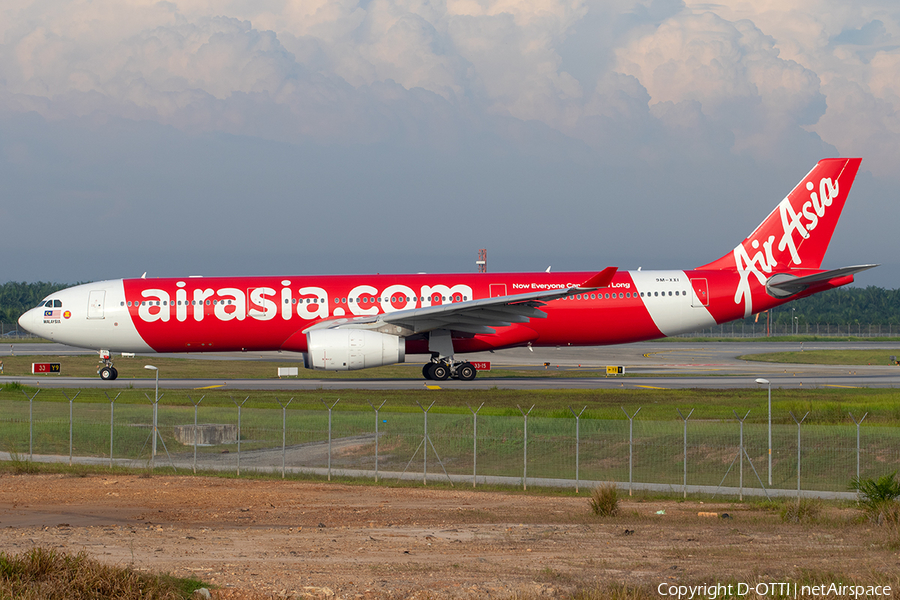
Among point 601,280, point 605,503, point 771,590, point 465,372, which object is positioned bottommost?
point 605,503

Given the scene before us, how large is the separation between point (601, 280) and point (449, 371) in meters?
7.63

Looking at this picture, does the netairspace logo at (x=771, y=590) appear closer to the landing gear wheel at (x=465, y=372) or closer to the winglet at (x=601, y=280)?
the winglet at (x=601, y=280)

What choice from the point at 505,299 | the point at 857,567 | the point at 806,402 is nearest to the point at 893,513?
the point at 857,567

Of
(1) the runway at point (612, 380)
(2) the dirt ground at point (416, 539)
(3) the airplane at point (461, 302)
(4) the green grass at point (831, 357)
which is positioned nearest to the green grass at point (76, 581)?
(2) the dirt ground at point (416, 539)

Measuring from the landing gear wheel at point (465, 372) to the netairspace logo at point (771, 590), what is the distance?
87.8ft

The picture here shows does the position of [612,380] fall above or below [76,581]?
above

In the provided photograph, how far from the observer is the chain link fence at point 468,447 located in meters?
21.0

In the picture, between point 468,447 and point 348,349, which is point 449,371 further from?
point 468,447

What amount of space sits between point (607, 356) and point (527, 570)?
174 ft

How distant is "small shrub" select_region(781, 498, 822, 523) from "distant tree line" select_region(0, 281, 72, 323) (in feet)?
390

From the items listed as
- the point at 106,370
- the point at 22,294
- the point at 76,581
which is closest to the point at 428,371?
the point at 106,370

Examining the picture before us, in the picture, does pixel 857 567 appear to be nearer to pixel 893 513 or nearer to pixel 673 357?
pixel 893 513

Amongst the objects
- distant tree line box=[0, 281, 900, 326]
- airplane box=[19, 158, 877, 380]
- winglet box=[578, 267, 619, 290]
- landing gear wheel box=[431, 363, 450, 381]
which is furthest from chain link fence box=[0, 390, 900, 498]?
distant tree line box=[0, 281, 900, 326]

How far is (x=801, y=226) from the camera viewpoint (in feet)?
125
